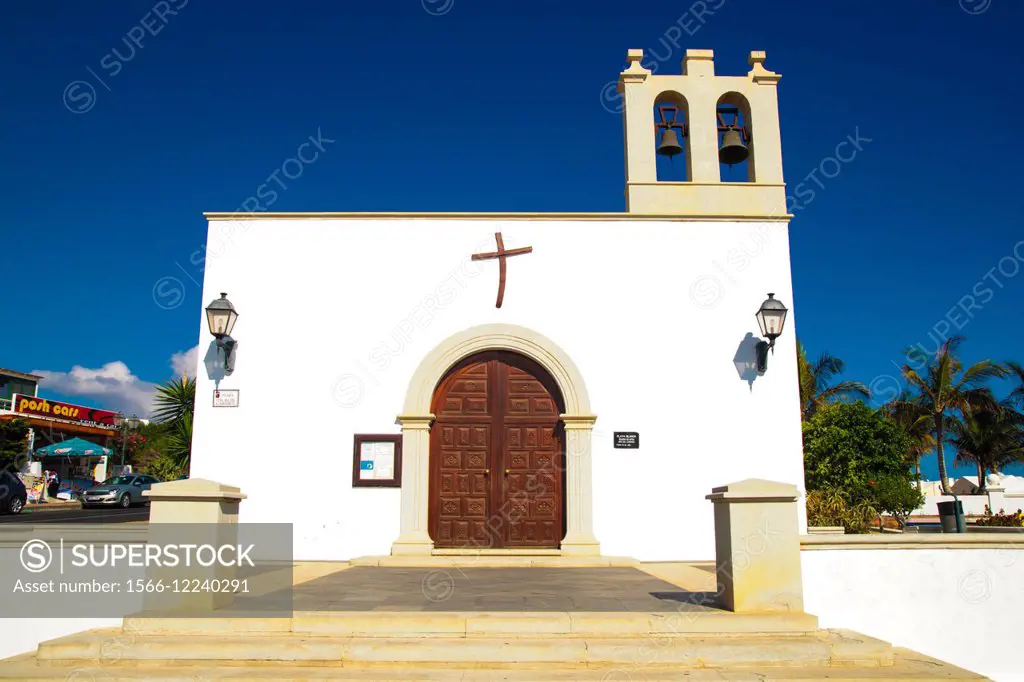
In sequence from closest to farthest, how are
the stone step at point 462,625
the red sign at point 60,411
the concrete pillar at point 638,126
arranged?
the stone step at point 462,625 → the concrete pillar at point 638,126 → the red sign at point 60,411

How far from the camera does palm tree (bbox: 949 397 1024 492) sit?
28.2m

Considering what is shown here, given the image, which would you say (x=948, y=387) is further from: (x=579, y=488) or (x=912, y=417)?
(x=579, y=488)

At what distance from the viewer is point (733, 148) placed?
10.5m

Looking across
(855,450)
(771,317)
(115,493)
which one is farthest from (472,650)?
(115,493)

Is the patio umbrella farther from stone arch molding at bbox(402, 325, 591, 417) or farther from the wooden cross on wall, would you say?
the wooden cross on wall

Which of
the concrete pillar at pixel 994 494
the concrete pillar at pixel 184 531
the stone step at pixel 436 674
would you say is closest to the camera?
the stone step at pixel 436 674

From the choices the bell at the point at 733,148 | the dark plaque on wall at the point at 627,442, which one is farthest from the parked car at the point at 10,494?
the bell at the point at 733,148

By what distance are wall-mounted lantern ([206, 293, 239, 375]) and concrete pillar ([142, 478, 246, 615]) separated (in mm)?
4087

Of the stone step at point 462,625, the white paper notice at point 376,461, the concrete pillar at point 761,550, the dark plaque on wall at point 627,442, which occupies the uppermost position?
the dark plaque on wall at point 627,442

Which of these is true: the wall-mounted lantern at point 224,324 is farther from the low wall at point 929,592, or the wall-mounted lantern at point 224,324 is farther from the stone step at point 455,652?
the low wall at point 929,592

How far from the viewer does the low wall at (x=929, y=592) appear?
6891 mm

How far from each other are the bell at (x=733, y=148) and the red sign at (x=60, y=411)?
33325mm

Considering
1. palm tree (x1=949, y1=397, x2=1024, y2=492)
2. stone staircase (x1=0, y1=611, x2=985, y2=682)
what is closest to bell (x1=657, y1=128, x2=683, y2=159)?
stone staircase (x1=0, y1=611, x2=985, y2=682)

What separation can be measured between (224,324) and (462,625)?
5711 mm
